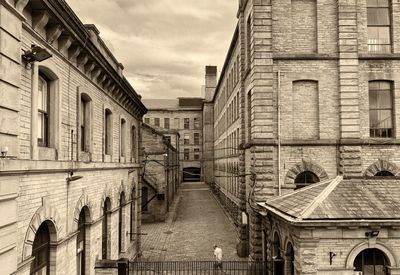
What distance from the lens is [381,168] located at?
16.8 metres

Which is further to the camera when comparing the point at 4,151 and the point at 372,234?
the point at 372,234

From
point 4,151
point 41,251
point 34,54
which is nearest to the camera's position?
point 4,151

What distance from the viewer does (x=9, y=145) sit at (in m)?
6.36

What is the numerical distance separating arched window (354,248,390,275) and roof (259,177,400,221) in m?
1.11

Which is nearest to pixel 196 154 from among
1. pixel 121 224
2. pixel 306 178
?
pixel 121 224

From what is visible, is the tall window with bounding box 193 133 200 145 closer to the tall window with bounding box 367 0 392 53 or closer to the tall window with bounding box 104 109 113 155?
the tall window with bounding box 367 0 392 53

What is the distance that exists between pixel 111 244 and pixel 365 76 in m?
13.5

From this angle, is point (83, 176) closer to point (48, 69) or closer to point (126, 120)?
point (48, 69)

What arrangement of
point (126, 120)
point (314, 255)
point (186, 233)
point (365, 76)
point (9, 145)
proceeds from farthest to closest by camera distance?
point (186, 233) < point (126, 120) < point (365, 76) < point (314, 255) < point (9, 145)

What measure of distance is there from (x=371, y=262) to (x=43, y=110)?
1027 centimetres

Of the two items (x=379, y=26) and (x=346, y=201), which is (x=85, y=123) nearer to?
(x=346, y=201)

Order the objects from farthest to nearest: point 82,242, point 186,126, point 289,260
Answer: point 186,126
point 289,260
point 82,242

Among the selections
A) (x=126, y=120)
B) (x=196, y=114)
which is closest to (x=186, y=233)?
(x=126, y=120)

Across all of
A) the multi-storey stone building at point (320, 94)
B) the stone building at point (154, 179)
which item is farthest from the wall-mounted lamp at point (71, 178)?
the stone building at point (154, 179)
